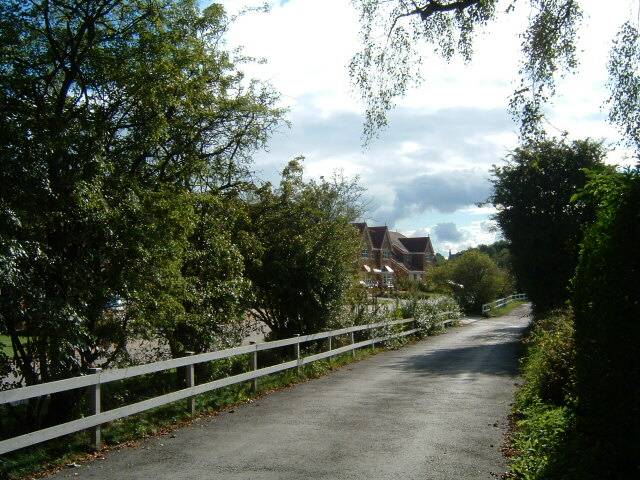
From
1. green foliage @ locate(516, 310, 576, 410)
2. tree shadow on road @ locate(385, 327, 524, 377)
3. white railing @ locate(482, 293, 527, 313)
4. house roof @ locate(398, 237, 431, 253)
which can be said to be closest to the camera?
green foliage @ locate(516, 310, 576, 410)

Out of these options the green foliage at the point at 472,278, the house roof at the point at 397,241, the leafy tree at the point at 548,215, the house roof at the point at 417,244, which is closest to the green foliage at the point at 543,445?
the leafy tree at the point at 548,215

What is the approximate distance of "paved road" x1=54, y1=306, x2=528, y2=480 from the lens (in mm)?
A: 7141

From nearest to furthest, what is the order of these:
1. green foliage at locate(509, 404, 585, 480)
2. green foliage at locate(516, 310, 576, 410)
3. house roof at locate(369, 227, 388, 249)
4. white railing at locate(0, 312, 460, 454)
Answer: green foliage at locate(509, 404, 585, 480)
white railing at locate(0, 312, 460, 454)
green foliage at locate(516, 310, 576, 410)
house roof at locate(369, 227, 388, 249)

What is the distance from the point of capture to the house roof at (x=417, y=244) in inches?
3920

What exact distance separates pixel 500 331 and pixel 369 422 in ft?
84.9

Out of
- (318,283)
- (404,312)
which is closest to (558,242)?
(404,312)

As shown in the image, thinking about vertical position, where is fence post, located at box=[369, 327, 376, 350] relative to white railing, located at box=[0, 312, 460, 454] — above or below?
below

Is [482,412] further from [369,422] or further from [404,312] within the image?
[404,312]

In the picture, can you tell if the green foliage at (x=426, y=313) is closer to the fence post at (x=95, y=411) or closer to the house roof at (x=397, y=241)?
the fence post at (x=95, y=411)

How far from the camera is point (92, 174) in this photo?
29.5 ft

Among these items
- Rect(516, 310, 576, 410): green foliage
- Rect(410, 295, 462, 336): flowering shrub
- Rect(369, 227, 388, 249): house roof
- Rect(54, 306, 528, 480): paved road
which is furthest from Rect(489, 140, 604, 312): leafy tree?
Rect(369, 227, 388, 249): house roof

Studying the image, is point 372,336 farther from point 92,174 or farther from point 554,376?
point 92,174

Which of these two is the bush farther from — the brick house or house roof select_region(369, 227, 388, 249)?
house roof select_region(369, 227, 388, 249)

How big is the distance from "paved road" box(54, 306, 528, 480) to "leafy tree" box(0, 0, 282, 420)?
1.97 m
